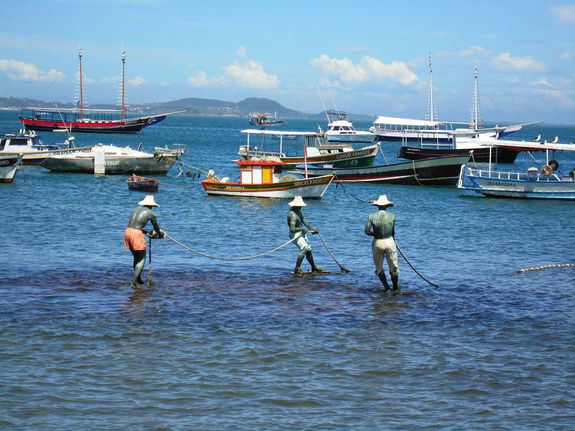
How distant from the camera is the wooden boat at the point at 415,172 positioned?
48250mm

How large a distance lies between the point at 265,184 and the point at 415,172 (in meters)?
14.9

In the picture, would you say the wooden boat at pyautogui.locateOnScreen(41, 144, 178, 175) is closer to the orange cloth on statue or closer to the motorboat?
the orange cloth on statue

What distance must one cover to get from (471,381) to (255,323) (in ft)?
12.9

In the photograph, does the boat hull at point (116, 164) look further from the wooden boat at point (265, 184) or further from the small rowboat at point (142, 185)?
the wooden boat at point (265, 184)

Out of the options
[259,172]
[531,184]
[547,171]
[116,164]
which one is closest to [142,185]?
[259,172]

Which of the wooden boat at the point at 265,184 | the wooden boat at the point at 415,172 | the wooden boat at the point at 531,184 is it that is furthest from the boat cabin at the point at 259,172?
the wooden boat at the point at 415,172

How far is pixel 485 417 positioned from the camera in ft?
30.8

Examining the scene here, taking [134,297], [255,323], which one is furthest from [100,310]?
[255,323]

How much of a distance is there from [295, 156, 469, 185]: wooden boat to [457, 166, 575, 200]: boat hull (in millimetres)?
6126

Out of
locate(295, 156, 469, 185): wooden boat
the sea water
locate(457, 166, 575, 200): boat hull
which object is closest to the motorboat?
locate(295, 156, 469, 185): wooden boat

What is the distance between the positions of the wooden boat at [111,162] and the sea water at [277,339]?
25769 mm

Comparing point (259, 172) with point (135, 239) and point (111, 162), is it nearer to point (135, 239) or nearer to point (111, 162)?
point (111, 162)

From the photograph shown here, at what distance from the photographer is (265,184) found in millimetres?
36156

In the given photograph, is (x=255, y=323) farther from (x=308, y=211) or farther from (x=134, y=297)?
(x=308, y=211)
